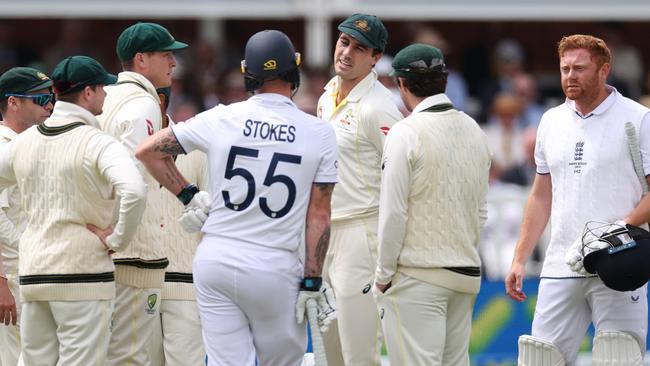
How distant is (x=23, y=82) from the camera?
818 cm

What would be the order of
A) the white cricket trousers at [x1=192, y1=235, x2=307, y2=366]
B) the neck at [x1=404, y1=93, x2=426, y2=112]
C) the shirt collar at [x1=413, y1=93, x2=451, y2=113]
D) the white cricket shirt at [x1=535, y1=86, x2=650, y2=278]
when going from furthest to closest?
the neck at [x1=404, y1=93, x2=426, y2=112], the shirt collar at [x1=413, y1=93, x2=451, y2=113], the white cricket shirt at [x1=535, y1=86, x2=650, y2=278], the white cricket trousers at [x1=192, y1=235, x2=307, y2=366]

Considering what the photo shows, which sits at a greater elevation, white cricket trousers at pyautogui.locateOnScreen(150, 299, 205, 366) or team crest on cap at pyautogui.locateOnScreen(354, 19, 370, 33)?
team crest on cap at pyautogui.locateOnScreen(354, 19, 370, 33)

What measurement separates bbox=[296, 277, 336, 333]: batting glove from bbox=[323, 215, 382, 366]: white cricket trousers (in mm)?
1342

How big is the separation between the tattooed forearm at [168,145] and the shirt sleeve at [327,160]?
2.30 ft

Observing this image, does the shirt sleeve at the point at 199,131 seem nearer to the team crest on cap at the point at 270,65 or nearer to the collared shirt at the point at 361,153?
the team crest on cap at the point at 270,65

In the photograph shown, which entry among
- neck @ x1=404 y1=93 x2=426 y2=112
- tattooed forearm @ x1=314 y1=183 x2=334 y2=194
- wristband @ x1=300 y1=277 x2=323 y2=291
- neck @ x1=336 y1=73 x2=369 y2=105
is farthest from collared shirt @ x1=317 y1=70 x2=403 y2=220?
wristband @ x1=300 y1=277 x2=323 y2=291

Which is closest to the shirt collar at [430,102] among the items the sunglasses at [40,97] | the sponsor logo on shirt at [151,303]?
the sponsor logo on shirt at [151,303]

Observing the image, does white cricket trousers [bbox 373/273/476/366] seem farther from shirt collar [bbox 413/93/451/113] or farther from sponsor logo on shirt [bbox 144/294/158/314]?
sponsor logo on shirt [bbox 144/294/158/314]

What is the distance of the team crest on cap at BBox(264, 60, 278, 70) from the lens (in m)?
6.99

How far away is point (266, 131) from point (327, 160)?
0.35 meters

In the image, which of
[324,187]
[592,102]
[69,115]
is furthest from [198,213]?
[592,102]

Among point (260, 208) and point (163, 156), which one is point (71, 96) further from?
point (260, 208)

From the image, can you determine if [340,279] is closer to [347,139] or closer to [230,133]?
[347,139]

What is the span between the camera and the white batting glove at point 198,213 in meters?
7.01
